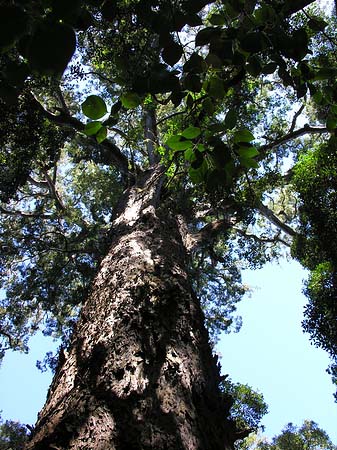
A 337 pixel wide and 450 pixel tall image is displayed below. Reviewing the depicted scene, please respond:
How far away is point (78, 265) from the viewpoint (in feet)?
37.0

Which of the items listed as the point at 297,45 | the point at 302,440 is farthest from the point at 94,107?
the point at 302,440

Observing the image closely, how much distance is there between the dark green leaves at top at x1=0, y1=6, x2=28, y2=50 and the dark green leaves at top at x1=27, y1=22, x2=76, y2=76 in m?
0.07

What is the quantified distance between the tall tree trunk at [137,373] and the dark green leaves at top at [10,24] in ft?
5.57

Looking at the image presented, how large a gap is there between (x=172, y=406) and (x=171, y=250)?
2.53 metres

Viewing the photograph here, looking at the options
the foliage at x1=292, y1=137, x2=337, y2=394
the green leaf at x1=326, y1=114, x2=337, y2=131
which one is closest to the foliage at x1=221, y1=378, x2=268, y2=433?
the foliage at x1=292, y1=137, x2=337, y2=394

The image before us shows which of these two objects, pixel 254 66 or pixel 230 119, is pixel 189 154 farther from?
pixel 254 66

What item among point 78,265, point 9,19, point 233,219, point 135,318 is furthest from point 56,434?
point 78,265

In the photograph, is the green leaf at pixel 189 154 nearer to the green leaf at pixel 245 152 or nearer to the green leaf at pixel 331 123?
the green leaf at pixel 245 152

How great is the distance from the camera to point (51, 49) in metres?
0.68

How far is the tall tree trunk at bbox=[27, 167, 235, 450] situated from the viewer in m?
1.89

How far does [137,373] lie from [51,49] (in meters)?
2.09

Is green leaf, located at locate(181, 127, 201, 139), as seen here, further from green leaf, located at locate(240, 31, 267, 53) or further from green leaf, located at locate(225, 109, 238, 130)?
green leaf, located at locate(240, 31, 267, 53)

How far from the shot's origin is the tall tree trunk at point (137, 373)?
1.89 meters


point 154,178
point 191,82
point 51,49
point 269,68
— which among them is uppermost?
point 154,178
